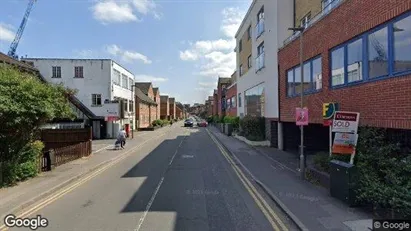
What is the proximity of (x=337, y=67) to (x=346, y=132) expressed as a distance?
367 cm

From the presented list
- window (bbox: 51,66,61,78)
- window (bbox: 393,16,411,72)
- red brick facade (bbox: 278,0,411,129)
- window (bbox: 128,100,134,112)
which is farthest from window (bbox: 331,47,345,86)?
window (bbox: 128,100,134,112)

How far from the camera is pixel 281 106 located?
69.1 feet

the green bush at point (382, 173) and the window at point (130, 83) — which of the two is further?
the window at point (130, 83)

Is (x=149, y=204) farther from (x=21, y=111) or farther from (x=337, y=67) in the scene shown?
(x=337, y=67)

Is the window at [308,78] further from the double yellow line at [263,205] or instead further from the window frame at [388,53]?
the double yellow line at [263,205]

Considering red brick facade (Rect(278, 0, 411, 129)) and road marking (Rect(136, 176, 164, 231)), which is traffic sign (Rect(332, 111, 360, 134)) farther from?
road marking (Rect(136, 176, 164, 231))

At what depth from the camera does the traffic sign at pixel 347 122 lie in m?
10.1

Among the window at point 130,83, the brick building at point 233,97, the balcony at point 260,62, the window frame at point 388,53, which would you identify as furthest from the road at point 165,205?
the window at point 130,83

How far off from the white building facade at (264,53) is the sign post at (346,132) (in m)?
11.6

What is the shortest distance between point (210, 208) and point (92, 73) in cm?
3309

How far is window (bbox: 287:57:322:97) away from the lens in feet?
49.2

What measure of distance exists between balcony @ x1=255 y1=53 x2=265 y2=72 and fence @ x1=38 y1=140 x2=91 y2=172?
13.5m

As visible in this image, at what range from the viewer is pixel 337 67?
12930 millimetres

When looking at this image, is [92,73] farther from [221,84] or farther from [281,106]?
[221,84]
